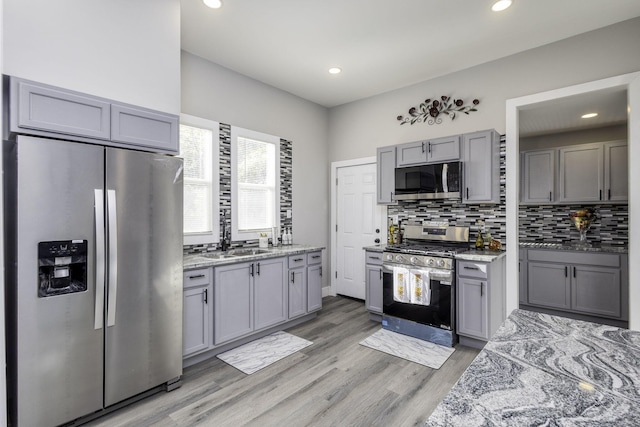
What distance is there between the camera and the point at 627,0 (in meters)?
2.61

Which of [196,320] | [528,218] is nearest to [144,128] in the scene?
[196,320]

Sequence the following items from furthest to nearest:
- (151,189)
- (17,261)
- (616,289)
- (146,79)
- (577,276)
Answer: (577,276) < (616,289) < (146,79) < (151,189) < (17,261)

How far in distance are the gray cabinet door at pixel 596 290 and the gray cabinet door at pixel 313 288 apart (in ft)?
10.3

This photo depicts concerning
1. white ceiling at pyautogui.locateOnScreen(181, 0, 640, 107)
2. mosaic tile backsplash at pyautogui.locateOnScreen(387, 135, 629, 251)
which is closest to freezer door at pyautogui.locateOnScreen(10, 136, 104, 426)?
white ceiling at pyautogui.locateOnScreen(181, 0, 640, 107)

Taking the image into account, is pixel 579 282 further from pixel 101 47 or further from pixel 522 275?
pixel 101 47

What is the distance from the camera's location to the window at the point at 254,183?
384cm

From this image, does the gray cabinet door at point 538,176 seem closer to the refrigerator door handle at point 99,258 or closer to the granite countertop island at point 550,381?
the granite countertop island at point 550,381

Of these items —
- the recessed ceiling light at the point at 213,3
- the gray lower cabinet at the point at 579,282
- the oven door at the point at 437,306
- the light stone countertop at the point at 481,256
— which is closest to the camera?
the recessed ceiling light at the point at 213,3

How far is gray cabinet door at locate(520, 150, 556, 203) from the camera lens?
455 cm

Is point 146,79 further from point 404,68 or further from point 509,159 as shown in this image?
point 509,159

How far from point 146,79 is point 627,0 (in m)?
3.94

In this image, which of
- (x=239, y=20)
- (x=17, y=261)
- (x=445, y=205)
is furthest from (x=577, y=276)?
(x=17, y=261)

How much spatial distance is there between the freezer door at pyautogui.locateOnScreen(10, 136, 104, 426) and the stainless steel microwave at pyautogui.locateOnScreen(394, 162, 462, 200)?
308 cm

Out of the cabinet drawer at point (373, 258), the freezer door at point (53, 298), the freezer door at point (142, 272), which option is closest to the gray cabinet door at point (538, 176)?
the cabinet drawer at point (373, 258)
